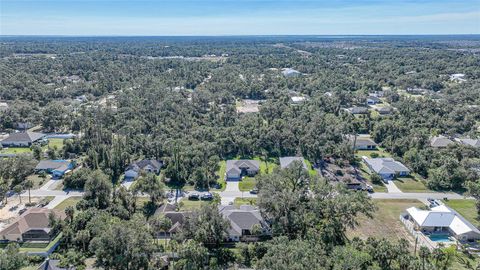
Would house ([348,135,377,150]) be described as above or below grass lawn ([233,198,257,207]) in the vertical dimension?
above

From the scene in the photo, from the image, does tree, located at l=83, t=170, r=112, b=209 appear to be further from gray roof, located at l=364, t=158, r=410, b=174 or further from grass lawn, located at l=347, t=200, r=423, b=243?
gray roof, located at l=364, t=158, r=410, b=174

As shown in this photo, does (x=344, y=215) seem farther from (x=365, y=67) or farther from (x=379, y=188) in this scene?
(x=365, y=67)

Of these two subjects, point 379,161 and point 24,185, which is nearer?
point 24,185

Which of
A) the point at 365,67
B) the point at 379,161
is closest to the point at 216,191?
the point at 379,161

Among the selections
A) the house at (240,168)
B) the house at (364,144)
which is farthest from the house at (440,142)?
the house at (240,168)

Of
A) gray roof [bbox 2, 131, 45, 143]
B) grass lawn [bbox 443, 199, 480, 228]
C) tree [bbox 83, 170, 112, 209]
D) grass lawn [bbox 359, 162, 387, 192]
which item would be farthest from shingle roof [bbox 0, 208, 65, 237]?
grass lawn [bbox 443, 199, 480, 228]

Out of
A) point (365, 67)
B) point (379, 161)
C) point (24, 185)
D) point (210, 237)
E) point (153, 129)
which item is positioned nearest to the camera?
point (210, 237)

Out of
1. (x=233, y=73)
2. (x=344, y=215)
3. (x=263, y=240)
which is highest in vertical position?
(x=233, y=73)
